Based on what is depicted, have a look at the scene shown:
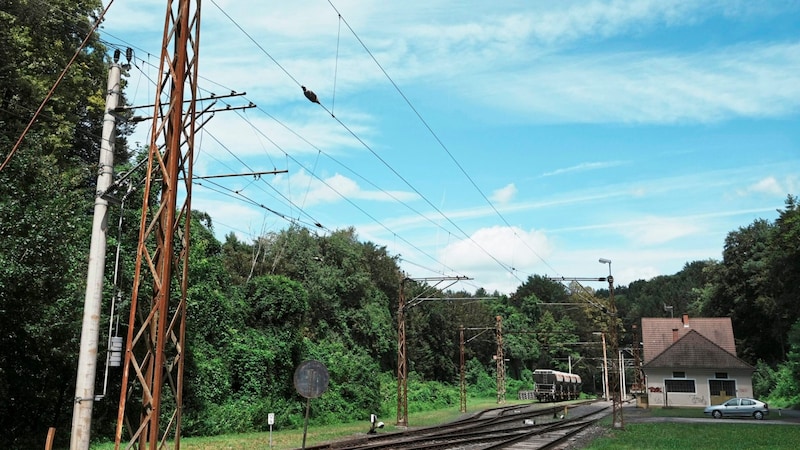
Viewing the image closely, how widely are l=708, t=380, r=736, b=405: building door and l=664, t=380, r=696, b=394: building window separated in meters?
1.41

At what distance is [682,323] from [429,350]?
92.3 ft

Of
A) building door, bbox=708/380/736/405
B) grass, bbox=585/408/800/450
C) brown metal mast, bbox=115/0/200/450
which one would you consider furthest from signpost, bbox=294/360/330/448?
building door, bbox=708/380/736/405

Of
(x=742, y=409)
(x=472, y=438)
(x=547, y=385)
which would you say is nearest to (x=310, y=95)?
(x=472, y=438)

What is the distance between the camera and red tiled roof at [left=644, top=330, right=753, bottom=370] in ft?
167

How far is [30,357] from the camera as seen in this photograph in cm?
1873

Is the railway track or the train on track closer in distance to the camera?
→ the railway track

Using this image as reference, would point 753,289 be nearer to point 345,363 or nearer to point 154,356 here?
point 345,363

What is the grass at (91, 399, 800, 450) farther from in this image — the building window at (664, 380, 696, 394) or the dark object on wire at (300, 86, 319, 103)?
the building window at (664, 380, 696, 394)

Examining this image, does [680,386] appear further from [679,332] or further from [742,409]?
[742,409]

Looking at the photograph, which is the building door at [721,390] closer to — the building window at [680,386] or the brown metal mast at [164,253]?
the building window at [680,386]

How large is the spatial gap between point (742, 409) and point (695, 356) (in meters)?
14.8

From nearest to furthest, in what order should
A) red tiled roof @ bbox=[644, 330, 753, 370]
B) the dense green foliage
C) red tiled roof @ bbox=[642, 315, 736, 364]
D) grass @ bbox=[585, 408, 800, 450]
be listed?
the dense green foliage, grass @ bbox=[585, 408, 800, 450], red tiled roof @ bbox=[644, 330, 753, 370], red tiled roof @ bbox=[642, 315, 736, 364]

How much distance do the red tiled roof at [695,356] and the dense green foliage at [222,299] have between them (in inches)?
183

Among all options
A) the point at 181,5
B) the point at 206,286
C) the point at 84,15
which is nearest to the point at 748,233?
the point at 206,286
